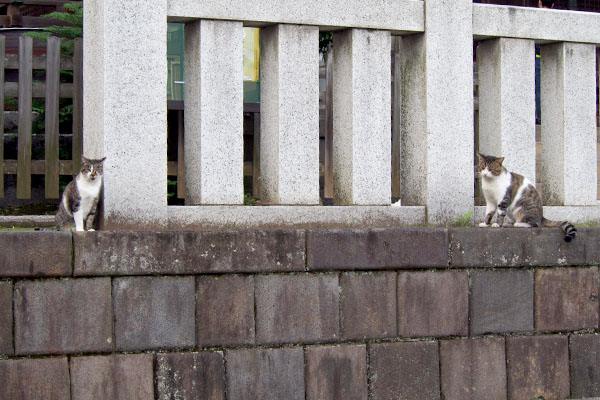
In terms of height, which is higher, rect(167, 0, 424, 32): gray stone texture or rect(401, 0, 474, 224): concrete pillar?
rect(167, 0, 424, 32): gray stone texture

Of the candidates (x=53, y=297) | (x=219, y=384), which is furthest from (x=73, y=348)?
(x=219, y=384)

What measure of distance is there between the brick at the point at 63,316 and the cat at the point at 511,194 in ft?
9.73

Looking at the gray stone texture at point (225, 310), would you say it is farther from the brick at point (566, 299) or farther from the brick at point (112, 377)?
the brick at point (566, 299)

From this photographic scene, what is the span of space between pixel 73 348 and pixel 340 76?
272 cm

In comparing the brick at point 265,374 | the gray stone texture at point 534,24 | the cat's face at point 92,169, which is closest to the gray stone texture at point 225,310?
the brick at point 265,374

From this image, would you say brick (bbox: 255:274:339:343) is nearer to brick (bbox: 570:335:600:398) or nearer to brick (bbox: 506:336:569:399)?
brick (bbox: 506:336:569:399)

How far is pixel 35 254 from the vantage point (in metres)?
4.64

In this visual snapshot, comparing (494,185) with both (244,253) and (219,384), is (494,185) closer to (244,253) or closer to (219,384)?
(244,253)

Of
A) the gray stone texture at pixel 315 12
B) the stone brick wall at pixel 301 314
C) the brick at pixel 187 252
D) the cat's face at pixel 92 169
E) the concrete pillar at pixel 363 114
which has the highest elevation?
the gray stone texture at pixel 315 12

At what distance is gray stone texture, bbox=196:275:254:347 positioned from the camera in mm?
4926

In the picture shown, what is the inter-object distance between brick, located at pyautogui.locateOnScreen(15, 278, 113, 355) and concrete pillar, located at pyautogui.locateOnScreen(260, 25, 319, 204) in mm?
1522

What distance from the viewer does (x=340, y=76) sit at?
19.1 feet

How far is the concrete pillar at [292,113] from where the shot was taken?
5551 millimetres

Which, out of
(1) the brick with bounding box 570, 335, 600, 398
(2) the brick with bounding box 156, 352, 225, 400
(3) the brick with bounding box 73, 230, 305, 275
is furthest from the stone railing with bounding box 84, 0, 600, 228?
(1) the brick with bounding box 570, 335, 600, 398
